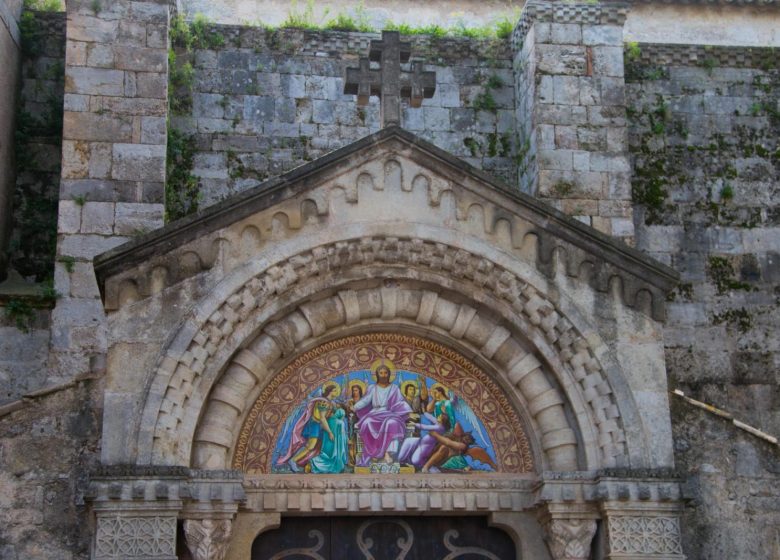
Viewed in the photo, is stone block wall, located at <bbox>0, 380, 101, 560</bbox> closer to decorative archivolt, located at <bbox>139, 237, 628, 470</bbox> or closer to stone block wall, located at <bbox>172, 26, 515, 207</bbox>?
decorative archivolt, located at <bbox>139, 237, 628, 470</bbox>

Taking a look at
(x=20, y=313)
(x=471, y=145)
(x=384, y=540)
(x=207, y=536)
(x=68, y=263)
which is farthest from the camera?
(x=471, y=145)

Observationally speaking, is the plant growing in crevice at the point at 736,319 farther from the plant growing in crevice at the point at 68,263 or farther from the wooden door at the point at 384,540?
the plant growing in crevice at the point at 68,263

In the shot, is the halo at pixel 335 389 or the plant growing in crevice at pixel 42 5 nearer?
the halo at pixel 335 389

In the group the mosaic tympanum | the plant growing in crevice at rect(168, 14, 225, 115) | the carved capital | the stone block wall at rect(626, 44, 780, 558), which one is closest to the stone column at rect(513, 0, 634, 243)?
the stone block wall at rect(626, 44, 780, 558)

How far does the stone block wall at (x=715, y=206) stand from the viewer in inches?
553

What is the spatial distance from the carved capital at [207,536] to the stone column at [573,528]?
8.93ft

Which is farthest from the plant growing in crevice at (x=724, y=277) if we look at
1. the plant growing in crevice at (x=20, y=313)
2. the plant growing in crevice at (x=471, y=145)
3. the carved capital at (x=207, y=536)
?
the plant growing in crevice at (x=20, y=313)

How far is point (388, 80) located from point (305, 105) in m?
2.86

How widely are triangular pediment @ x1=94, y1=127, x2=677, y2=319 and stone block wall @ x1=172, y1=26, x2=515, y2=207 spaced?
3.21 metres

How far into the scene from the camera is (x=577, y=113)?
14062mm

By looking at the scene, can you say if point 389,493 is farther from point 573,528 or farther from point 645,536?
point 645,536

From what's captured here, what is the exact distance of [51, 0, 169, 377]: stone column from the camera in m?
12.5

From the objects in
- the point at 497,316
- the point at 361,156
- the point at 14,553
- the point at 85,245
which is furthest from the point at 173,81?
the point at 14,553

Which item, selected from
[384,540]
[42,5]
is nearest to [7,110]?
[42,5]
